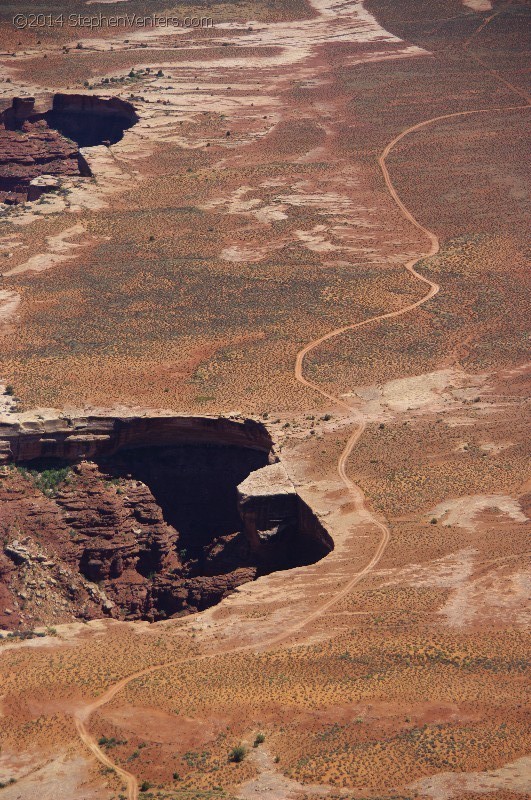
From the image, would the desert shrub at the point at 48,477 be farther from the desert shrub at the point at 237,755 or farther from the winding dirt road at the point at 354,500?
the desert shrub at the point at 237,755

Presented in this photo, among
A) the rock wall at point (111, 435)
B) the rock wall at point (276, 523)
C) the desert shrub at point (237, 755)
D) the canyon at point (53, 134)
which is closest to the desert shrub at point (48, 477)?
the rock wall at point (111, 435)

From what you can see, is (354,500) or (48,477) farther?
(48,477)

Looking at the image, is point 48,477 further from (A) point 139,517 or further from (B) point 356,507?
(B) point 356,507

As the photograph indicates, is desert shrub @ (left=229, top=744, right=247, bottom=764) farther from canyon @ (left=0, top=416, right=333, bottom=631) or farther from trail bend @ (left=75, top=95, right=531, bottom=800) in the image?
canyon @ (left=0, top=416, right=333, bottom=631)

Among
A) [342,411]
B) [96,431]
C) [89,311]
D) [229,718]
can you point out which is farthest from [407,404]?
[229,718]

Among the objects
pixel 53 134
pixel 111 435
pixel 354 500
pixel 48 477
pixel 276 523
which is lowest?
pixel 276 523

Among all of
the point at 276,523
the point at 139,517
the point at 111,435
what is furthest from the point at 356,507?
the point at 111,435
